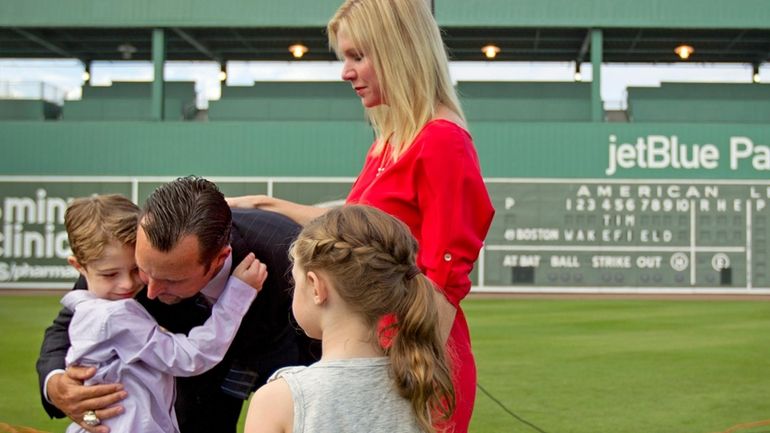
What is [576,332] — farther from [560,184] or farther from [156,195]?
[156,195]

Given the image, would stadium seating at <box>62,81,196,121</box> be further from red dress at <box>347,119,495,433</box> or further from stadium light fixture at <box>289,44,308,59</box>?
red dress at <box>347,119,495,433</box>

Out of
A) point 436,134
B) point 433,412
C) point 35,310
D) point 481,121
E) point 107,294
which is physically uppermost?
point 481,121

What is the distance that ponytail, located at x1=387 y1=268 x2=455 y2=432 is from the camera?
178 cm

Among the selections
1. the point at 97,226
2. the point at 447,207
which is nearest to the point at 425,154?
the point at 447,207

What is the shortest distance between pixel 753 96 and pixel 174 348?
24981 millimetres

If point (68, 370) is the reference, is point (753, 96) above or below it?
above

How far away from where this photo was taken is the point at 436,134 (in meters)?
2.20

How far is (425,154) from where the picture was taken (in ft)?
7.14

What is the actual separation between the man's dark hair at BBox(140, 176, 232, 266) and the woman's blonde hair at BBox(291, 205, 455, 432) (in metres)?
0.35

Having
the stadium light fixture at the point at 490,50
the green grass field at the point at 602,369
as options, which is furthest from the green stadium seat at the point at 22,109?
the stadium light fixture at the point at 490,50

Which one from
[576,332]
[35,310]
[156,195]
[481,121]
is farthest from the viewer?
[481,121]

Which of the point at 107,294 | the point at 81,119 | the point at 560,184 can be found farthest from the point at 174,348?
the point at 81,119

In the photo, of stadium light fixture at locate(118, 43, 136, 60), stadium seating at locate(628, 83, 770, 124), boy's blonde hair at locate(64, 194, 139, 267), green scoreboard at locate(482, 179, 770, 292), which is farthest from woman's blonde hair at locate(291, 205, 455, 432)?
stadium light fixture at locate(118, 43, 136, 60)

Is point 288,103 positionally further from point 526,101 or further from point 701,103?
point 701,103
